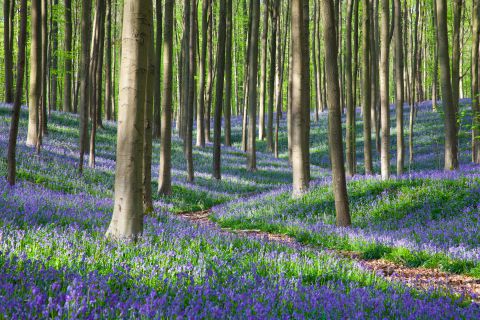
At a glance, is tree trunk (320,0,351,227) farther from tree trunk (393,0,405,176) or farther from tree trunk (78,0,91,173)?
tree trunk (78,0,91,173)

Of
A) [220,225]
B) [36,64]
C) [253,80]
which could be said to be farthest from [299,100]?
[36,64]

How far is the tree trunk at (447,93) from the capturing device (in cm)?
1412

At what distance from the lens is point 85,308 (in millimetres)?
2967

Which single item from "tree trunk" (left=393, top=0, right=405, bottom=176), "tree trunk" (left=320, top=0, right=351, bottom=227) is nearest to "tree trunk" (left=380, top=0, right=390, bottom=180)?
"tree trunk" (left=393, top=0, right=405, bottom=176)

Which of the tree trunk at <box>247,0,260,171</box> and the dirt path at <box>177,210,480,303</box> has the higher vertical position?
the tree trunk at <box>247,0,260,171</box>

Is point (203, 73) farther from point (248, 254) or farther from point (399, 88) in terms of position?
point (248, 254)

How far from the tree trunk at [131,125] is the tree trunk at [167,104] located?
756cm

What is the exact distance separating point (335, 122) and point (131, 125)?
5.43 metres

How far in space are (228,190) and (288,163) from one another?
989 cm

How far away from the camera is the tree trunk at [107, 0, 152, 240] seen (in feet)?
19.1

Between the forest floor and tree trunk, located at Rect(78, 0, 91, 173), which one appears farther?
tree trunk, located at Rect(78, 0, 91, 173)

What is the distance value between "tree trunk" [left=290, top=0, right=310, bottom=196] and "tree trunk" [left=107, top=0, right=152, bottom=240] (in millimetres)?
7756

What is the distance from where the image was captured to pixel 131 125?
584 centimetres

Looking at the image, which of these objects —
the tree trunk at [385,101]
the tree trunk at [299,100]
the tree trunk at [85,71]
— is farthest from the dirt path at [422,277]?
the tree trunk at [85,71]
